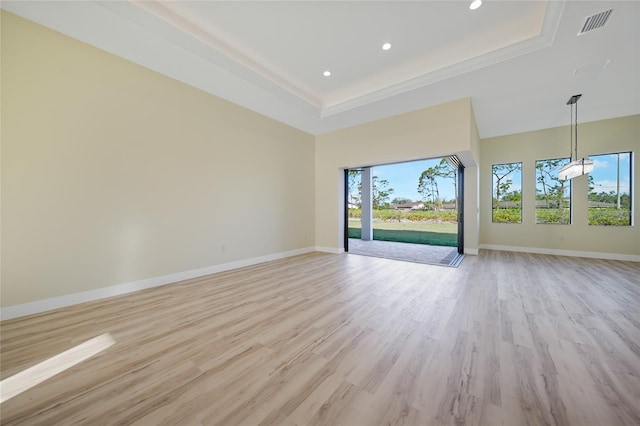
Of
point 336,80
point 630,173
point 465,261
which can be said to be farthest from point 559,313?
point 630,173

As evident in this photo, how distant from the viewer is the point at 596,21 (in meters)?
2.57

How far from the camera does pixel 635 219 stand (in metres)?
5.02

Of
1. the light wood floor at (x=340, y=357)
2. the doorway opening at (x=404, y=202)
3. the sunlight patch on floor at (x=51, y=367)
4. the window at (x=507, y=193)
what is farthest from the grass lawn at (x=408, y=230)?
the sunlight patch on floor at (x=51, y=367)

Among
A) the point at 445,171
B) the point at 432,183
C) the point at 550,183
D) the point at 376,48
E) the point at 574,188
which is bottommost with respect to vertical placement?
the point at 574,188

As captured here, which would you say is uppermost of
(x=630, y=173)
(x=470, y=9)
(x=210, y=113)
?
(x=470, y=9)

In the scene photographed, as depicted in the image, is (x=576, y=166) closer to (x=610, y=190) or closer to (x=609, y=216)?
(x=610, y=190)

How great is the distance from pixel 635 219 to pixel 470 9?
646cm

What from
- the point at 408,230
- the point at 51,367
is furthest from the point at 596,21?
the point at 408,230

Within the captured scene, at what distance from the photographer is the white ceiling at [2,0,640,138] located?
263 cm

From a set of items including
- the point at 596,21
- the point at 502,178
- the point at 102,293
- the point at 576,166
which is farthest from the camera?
the point at 502,178

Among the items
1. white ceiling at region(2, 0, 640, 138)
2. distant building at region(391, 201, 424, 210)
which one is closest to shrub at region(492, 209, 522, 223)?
white ceiling at region(2, 0, 640, 138)

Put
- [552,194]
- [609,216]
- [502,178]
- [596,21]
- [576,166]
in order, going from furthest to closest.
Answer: [502,178], [552,194], [609,216], [576,166], [596,21]

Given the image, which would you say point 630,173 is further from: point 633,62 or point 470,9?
point 470,9

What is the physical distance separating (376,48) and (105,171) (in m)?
4.30
